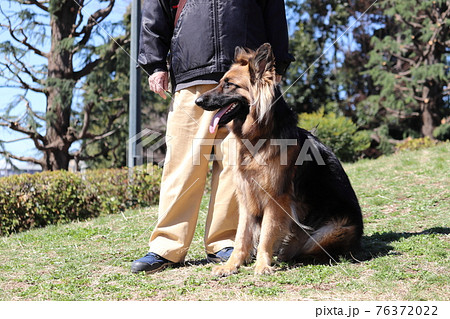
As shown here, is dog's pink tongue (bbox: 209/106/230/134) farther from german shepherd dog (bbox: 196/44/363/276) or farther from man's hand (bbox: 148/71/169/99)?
man's hand (bbox: 148/71/169/99)

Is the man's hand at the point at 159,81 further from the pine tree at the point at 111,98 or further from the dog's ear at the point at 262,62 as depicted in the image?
the pine tree at the point at 111,98

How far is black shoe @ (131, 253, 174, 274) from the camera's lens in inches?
132

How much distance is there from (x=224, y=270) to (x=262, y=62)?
1.56m

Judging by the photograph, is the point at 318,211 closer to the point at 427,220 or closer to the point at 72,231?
the point at 427,220

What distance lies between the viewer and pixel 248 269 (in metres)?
3.25

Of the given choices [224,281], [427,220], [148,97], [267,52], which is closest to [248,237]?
[224,281]

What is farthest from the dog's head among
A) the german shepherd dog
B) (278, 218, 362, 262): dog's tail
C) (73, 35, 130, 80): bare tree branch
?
(73, 35, 130, 80): bare tree branch

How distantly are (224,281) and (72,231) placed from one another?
3.58 metres

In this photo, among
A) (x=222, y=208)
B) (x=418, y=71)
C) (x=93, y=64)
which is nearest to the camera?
(x=222, y=208)

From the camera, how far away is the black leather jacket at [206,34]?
3410 millimetres

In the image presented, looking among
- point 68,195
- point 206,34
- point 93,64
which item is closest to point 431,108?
point 93,64

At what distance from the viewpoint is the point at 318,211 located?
11.3 feet

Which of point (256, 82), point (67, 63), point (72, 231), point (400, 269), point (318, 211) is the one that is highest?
point (67, 63)

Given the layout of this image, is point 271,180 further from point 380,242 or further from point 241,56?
point 380,242
